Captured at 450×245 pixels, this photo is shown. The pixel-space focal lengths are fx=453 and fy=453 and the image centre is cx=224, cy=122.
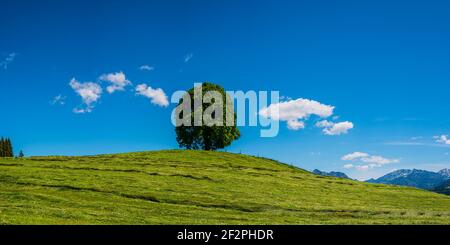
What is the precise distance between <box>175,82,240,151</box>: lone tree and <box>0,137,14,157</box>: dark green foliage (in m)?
89.3

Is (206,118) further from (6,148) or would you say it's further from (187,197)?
(6,148)

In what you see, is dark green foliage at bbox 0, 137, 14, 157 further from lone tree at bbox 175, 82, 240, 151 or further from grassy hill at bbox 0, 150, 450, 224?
grassy hill at bbox 0, 150, 450, 224

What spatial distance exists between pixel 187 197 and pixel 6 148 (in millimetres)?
154599

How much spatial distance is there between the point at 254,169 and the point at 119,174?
28806mm

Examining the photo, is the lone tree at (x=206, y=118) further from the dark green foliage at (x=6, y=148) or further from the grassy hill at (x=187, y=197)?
the dark green foliage at (x=6, y=148)

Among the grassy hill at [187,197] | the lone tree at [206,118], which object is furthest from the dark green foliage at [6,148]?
the grassy hill at [187,197]

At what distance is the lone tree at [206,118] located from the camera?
397 feet

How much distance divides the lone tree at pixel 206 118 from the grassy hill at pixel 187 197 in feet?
115

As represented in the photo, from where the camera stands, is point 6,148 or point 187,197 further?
point 6,148

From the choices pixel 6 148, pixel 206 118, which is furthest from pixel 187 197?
pixel 6 148

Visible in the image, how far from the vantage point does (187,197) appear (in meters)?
53.3

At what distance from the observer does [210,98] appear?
121375 mm
